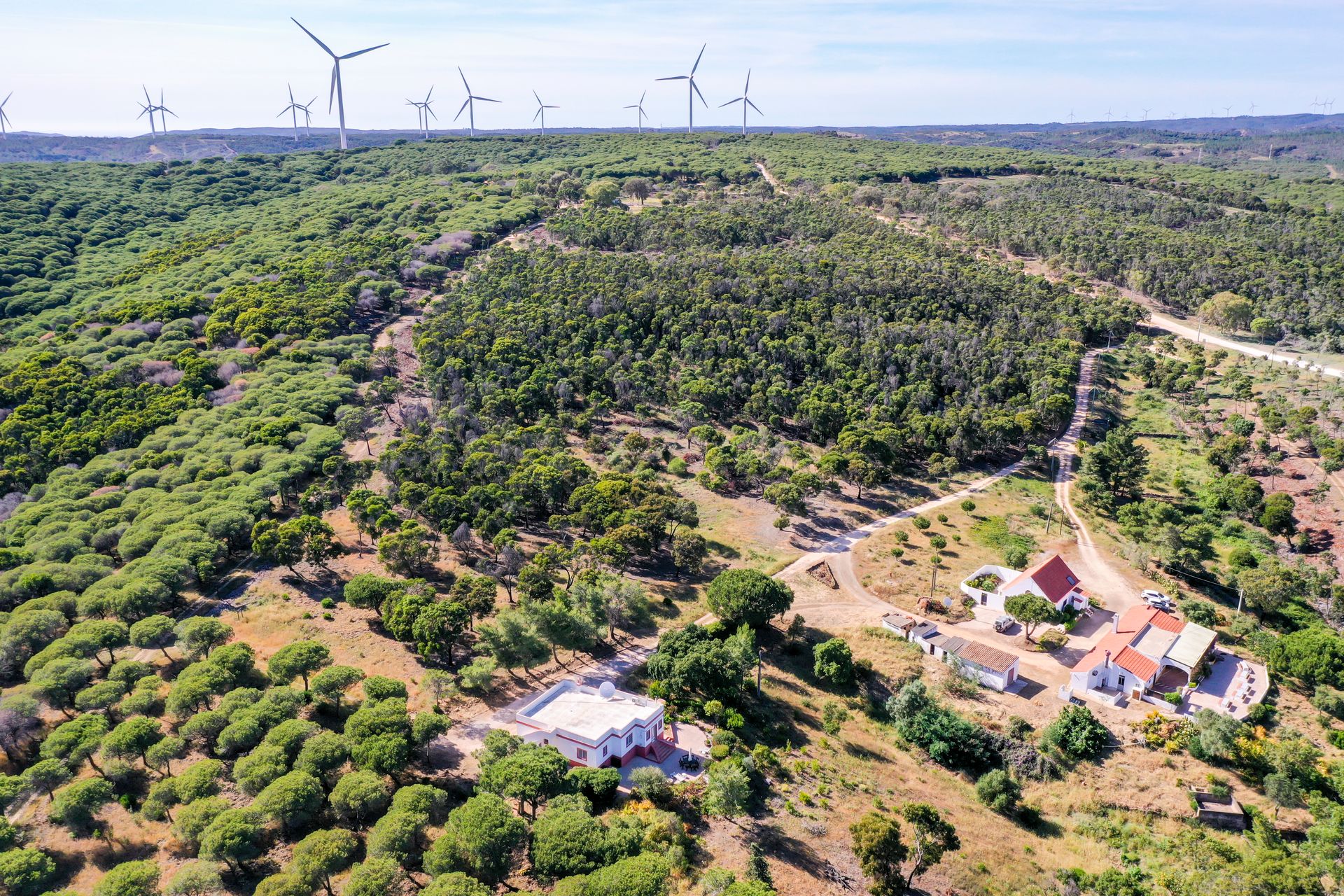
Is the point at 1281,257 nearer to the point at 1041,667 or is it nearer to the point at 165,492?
the point at 1041,667

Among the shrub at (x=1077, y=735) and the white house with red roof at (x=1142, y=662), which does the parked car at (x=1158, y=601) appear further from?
the shrub at (x=1077, y=735)

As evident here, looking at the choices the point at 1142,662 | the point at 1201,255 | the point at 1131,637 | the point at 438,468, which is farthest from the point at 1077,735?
the point at 1201,255

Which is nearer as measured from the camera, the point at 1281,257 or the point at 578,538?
the point at 578,538

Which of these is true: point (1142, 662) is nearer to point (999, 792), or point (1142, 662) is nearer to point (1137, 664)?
point (1137, 664)

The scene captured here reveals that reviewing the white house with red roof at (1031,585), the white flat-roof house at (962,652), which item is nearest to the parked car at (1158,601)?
the white house with red roof at (1031,585)

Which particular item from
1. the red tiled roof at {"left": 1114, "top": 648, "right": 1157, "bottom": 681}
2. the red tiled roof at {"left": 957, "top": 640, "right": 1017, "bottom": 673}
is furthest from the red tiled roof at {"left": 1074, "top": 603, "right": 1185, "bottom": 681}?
the red tiled roof at {"left": 957, "top": 640, "right": 1017, "bottom": 673}

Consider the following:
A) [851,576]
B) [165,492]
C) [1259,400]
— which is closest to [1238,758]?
[851,576]

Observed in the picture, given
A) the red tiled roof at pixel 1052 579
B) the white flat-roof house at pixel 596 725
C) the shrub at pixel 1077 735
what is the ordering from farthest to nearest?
the red tiled roof at pixel 1052 579 < the shrub at pixel 1077 735 < the white flat-roof house at pixel 596 725
